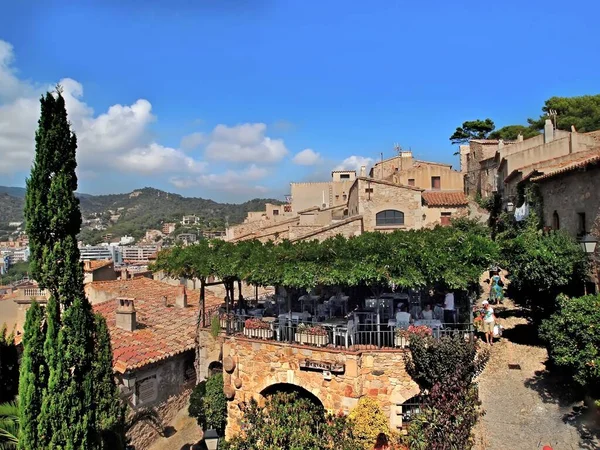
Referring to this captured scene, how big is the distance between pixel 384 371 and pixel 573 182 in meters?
10.3

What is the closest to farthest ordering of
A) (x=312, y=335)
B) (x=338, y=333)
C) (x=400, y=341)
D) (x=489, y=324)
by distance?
(x=400, y=341), (x=338, y=333), (x=312, y=335), (x=489, y=324)

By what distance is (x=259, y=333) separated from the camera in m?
15.1

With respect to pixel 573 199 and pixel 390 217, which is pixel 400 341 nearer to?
pixel 573 199

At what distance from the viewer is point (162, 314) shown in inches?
943

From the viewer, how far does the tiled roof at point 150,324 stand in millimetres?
17891

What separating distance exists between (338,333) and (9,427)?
854 centimetres

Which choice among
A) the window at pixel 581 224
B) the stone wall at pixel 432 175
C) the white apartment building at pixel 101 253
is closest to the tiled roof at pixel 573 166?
the window at pixel 581 224

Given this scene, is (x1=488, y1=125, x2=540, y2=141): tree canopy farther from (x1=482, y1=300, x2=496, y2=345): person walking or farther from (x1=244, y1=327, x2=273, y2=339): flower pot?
(x1=244, y1=327, x2=273, y2=339): flower pot

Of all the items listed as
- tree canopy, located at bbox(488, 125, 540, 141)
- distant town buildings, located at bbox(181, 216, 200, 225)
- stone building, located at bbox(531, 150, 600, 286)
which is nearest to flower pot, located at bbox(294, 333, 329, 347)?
stone building, located at bbox(531, 150, 600, 286)

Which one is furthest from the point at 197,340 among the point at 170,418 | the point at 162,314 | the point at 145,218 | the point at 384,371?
the point at 145,218

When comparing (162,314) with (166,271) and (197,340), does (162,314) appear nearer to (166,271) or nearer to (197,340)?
(197,340)

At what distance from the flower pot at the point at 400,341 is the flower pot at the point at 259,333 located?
13.3 ft

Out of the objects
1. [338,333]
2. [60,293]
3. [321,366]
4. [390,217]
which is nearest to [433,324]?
[338,333]

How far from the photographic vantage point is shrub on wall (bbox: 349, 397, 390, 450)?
12.7 meters
